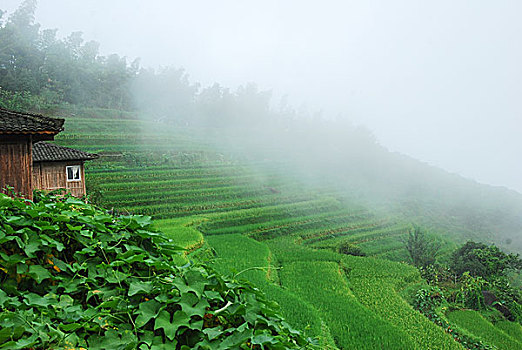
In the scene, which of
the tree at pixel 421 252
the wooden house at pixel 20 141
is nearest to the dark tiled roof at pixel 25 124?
the wooden house at pixel 20 141

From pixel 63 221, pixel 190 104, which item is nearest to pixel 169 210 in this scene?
pixel 63 221

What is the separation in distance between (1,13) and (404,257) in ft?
106

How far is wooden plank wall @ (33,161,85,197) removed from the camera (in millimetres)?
12406

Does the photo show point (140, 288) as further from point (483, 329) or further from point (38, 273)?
point (483, 329)

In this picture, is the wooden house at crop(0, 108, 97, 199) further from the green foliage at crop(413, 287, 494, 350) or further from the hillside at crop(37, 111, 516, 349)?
the green foliage at crop(413, 287, 494, 350)

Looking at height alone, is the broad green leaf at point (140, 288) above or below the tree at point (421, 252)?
above

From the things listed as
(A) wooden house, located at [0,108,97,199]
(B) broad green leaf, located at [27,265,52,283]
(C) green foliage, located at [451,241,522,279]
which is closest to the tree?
(C) green foliage, located at [451,241,522,279]

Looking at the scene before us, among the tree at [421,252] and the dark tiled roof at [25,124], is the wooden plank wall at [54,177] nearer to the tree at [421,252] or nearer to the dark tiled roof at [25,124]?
the dark tiled roof at [25,124]

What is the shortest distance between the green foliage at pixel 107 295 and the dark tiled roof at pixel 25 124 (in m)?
3.95

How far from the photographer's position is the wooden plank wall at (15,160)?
17.3 ft

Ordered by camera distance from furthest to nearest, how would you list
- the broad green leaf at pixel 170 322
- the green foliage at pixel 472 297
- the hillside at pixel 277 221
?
the green foliage at pixel 472 297, the hillside at pixel 277 221, the broad green leaf at pixel 170 322

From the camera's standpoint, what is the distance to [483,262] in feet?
42.6

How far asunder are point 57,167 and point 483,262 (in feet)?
52.4

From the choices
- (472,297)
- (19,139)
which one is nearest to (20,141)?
(19,139)
